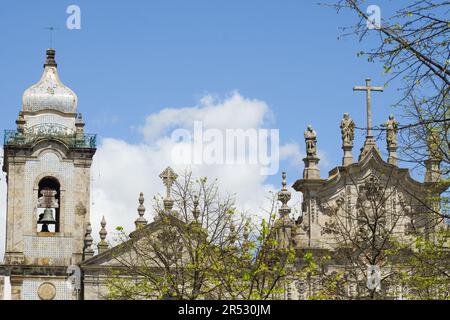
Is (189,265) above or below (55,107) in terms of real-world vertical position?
below

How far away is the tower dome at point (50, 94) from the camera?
66.4 meters

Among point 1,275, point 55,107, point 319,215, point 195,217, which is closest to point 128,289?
point 195,217

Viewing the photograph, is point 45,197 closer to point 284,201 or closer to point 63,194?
point 63,194

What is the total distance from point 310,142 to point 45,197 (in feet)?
53.4

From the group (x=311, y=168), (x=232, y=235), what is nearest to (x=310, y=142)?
(x=311, y=168)

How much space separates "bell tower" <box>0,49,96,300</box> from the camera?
2467 inches

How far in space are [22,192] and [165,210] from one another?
13.0 meters

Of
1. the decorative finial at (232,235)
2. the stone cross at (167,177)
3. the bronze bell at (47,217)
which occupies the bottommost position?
the decorative finial at (232,235)

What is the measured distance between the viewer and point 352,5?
805 inches

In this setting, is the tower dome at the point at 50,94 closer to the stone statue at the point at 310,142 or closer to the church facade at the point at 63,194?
the church facade at the point at 63,194

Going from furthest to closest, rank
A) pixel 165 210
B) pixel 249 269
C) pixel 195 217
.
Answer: pixel 165 210 < pixel 195 217 < pixel 249 269

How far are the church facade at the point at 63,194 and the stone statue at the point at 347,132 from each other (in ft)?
0.18

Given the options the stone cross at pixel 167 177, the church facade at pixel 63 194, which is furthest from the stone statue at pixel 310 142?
the stone cross at pixel 167 177
